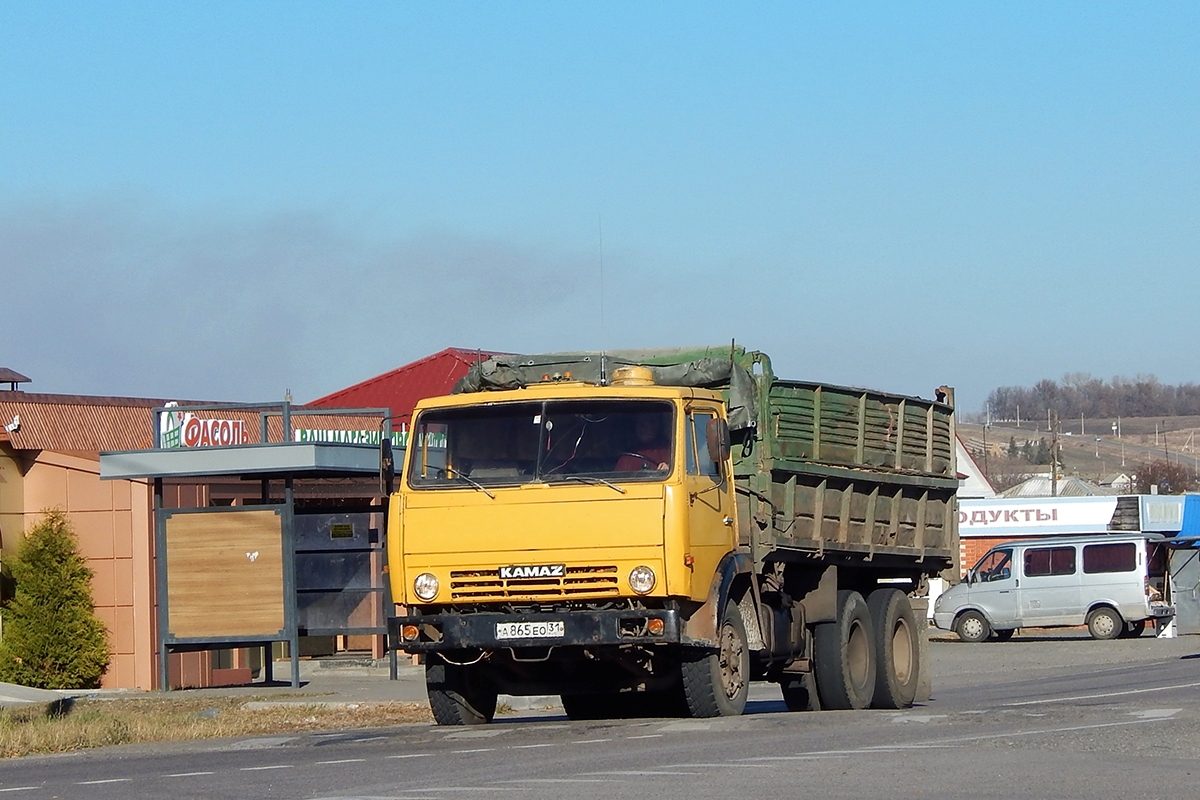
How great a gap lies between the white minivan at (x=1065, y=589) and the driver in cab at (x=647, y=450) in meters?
25.2

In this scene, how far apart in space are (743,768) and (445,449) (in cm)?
409

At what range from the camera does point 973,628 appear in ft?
123

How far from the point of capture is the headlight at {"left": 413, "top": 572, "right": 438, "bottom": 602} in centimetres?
1315

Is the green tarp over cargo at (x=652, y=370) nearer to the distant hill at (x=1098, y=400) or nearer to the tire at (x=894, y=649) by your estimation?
the tire at (x=894, y=649)

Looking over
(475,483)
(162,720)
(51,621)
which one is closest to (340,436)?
(51,621)

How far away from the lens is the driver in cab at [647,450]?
1294 cm

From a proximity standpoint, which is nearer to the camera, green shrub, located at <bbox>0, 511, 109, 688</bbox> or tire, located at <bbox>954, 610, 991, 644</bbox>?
green shrub, located at <bbox>0, 511, 109, 688</bbox>

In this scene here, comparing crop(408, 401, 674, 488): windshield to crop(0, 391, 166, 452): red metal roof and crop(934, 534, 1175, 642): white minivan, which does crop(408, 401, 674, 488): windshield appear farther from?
crop(0, 391, 166, 452): red metal roof

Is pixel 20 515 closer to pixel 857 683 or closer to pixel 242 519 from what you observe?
pixel 242 519

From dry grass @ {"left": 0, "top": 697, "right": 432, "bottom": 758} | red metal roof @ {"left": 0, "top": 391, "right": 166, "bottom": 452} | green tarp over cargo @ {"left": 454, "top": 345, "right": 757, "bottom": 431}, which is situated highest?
red metal roof @ {"left": 0, "top": 391, "right": 166, "bottom": 452}

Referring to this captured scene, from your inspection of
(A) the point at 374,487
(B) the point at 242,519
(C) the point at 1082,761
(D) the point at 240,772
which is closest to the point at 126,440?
(A) the point at 374,487

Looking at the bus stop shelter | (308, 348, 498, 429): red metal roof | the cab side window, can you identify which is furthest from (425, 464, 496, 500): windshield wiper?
(308, 348, 498, 429): red metal roof

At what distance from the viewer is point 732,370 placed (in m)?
14.2

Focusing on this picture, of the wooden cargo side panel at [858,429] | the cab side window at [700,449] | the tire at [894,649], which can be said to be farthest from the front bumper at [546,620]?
the tire at [894,649]
